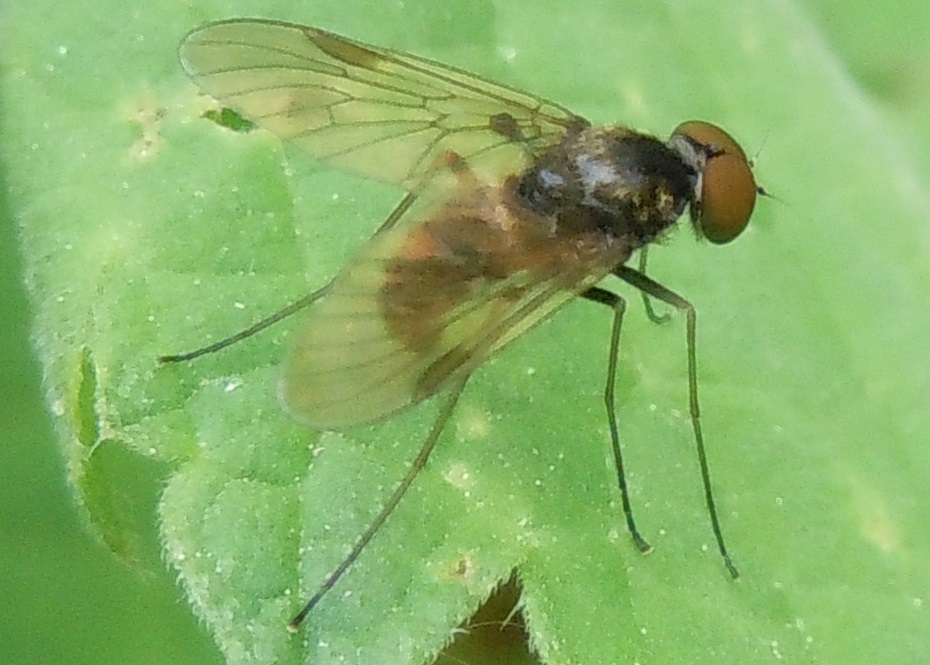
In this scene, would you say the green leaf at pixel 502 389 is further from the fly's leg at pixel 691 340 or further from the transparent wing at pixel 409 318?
the transparent wing at pixel 409 318

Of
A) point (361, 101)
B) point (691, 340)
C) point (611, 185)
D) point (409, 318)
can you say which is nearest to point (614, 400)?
point (691, 340)

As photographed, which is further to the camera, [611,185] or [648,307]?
[648,307]

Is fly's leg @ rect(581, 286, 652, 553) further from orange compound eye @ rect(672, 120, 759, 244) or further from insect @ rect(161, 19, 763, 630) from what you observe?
orange compound eye @ rect(672, 120, 759, 244)

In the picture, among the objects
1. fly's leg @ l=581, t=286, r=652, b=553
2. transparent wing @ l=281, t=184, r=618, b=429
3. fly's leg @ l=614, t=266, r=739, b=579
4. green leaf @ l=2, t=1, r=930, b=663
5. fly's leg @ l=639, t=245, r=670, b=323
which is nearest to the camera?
transparent wing @ l=281, t=184, r=618, b=429

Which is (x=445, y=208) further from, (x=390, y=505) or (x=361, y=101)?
(x=390, y=505)

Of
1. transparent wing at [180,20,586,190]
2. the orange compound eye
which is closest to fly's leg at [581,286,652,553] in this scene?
the orange compound eye

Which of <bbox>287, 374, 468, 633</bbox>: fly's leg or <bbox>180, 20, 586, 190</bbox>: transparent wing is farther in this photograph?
<bbox>180, 20, 586, 190</bbox>: transparent wing

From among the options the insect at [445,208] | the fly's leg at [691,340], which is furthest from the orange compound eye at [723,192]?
the fly's leg at [691,340]
